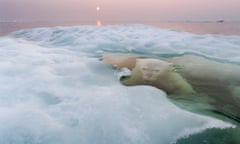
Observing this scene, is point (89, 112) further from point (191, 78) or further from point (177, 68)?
point (177, 68)

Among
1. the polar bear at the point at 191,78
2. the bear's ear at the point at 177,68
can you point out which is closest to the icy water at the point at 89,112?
the polar bear at the point at 191,78

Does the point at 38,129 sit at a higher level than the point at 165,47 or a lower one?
higher

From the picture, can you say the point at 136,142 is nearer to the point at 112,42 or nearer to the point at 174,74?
the point at 174,74

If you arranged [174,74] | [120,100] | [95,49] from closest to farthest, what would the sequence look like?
[120,100] < [174,74] < [95,49]

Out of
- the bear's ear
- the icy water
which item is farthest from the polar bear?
the icy water

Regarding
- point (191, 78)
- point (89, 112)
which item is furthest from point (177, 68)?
point (89, 112)

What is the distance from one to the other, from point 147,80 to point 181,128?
192 centimetres

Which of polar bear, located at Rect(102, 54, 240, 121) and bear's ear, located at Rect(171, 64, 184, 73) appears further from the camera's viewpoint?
bear's ear, located at Rect(171, 64, 184, 73)

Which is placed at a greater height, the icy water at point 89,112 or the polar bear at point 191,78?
the icy water at point 89,112

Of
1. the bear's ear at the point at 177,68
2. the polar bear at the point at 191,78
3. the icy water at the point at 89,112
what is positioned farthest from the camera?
the bear's ear at the point at 177,68

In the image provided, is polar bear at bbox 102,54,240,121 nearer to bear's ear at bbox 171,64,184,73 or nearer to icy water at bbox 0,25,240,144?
bear's ear at bbox 171,64,184,73

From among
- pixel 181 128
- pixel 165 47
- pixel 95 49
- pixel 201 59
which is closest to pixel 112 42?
pixel 95 49

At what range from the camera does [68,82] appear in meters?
4.64

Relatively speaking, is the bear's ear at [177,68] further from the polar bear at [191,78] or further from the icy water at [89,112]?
the icy water at [89,112]
